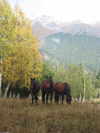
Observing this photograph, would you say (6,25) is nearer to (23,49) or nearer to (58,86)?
(23,49)

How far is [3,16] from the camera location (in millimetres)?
21953

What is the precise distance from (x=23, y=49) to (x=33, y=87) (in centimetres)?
982

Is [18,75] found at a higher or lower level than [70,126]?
higher

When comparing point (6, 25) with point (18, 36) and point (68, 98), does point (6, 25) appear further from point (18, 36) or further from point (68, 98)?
point (68, 98)

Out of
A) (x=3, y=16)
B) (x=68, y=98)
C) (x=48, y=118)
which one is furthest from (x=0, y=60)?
(x=48, y=118)

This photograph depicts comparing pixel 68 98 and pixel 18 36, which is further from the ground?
pixel 18 36

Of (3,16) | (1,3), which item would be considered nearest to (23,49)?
(3,16)

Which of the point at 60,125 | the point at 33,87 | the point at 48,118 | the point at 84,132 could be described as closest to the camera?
the point at 84,132

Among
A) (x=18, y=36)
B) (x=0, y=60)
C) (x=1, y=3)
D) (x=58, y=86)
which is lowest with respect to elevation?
(x=58, y=86)

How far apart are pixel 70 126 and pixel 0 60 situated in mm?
18071

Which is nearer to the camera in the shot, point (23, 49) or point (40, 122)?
point (40, 122)

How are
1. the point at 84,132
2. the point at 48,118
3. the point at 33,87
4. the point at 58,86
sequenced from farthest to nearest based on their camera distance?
the point at 58,86, the point at 33,87, the point at 48,118, the point at 84,132

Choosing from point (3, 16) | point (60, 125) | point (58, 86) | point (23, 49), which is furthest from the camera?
point (23, 49)

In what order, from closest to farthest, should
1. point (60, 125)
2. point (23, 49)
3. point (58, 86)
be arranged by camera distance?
point (60, 125) → point (58, 86) → point (23, 49)
